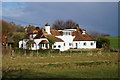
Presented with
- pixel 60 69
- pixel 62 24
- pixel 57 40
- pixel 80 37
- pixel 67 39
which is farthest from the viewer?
pixel 62 24

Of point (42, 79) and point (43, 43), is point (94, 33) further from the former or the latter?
point (42, 79)

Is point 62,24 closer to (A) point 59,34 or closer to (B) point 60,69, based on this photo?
(A) point 59,34

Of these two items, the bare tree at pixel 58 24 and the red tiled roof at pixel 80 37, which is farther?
the bare tree at pixel 58 24

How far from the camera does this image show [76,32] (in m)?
69.1

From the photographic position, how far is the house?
58750 millimetres

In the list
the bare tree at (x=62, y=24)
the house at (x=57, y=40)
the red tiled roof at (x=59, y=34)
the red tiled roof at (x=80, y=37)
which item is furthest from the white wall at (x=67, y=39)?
the bare tree at (x=62, y=24)

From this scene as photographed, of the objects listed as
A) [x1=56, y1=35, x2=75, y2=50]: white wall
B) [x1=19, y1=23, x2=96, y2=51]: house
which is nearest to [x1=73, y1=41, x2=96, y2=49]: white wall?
[x1=19, y1=23, x2=96, y2=51]: house

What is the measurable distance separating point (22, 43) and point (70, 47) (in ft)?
44.8

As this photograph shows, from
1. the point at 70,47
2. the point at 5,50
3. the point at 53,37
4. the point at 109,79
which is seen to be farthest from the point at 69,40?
the point at 109,79

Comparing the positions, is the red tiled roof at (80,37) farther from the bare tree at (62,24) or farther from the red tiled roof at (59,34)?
the bare tree at (62,24)

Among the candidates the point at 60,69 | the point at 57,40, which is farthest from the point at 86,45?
the point at 60,69

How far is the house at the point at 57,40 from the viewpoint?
193ft

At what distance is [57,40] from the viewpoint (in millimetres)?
59594

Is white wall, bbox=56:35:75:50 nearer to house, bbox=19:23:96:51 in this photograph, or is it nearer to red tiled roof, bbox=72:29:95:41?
house, bbox=19:23:96:51
